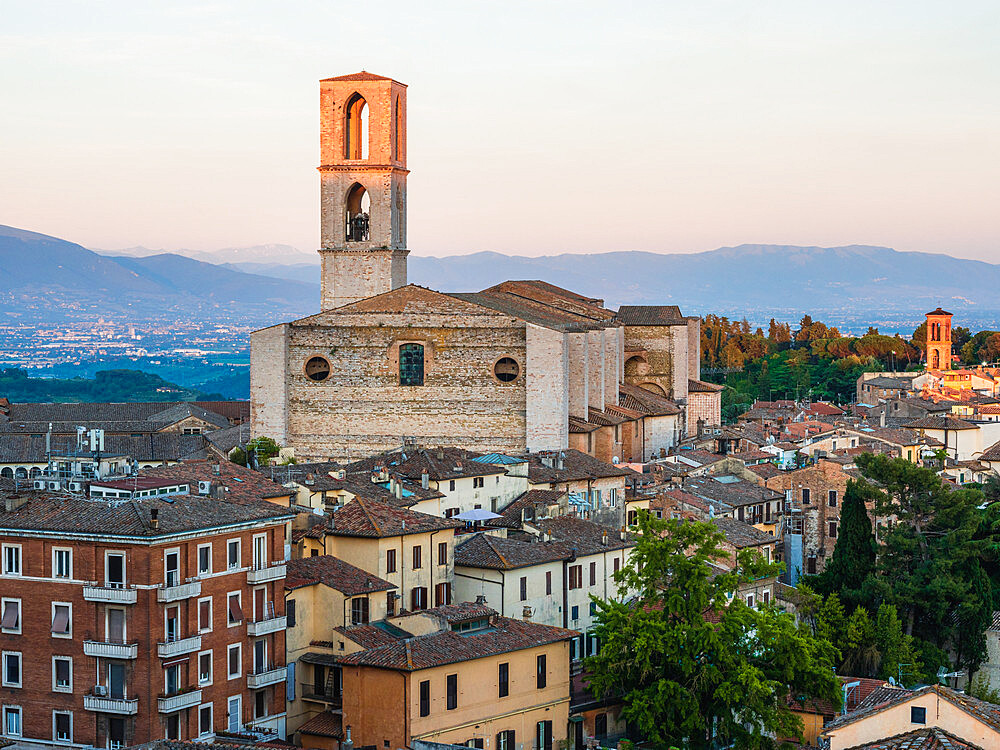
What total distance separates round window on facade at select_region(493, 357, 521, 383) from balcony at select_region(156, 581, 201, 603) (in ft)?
76.7

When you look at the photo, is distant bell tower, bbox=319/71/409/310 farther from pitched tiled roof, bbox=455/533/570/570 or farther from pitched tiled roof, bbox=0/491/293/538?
pitched tiled roof, bbox=0/491/293/538

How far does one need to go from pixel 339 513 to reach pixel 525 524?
4.49 metres

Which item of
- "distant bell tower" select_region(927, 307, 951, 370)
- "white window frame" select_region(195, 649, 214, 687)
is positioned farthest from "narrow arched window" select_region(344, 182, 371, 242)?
"distant bell tower" select_region(927, 307, 951, 370)

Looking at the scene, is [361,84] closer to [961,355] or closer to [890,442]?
[890,442]

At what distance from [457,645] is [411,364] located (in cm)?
2262

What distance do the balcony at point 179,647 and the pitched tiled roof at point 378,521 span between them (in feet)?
16.1

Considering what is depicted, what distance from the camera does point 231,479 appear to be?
30.9m

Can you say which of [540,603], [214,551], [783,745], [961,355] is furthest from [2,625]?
[961,355]

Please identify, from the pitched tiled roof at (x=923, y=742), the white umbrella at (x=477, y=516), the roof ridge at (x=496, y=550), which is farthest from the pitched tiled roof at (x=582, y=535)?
the pitched tiled roof at (x=923, y=742)

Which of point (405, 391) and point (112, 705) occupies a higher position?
point (405, 391)

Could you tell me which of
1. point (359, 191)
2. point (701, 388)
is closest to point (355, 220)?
point (359, 191)

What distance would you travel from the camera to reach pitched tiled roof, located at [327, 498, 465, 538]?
29.5m

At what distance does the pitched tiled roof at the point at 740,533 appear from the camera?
37.8 meters

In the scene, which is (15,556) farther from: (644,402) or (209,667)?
(644,402)
